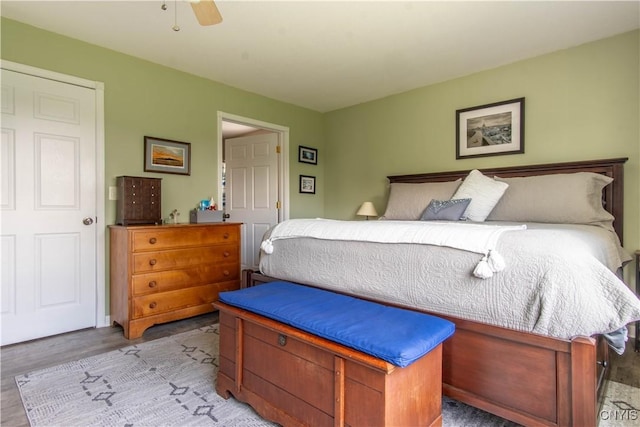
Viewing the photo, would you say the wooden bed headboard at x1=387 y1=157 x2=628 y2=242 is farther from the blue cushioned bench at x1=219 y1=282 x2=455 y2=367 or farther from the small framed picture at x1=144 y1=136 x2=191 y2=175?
the small framed picture at x1=144 y1=136 x2=191 y2=175

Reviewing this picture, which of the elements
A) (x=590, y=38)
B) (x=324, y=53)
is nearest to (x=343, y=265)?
(x=324, y=53)

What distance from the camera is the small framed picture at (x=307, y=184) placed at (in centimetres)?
468

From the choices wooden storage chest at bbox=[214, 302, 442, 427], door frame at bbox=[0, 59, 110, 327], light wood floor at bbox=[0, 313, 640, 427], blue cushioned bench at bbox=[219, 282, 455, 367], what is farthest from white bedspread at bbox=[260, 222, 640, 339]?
door frame at bbox=[0, 59, 110, 327]

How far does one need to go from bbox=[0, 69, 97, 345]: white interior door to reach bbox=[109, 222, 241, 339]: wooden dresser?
0.89 ft

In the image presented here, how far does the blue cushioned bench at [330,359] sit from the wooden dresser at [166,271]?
126 centimetres

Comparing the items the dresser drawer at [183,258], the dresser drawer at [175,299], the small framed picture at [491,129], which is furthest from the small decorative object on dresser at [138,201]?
the small framed picture at [491,129]

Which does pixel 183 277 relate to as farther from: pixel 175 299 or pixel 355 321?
pixel 355 321

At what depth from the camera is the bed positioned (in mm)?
1273

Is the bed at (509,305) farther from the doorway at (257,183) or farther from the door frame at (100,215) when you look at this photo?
the doorway at (257,183)

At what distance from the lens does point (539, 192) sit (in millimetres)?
2762

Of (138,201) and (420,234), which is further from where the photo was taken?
(138,201)

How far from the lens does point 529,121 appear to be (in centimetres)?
323

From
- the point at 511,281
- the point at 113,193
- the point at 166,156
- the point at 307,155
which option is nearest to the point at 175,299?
the point at 113,193

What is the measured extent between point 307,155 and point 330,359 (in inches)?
146
